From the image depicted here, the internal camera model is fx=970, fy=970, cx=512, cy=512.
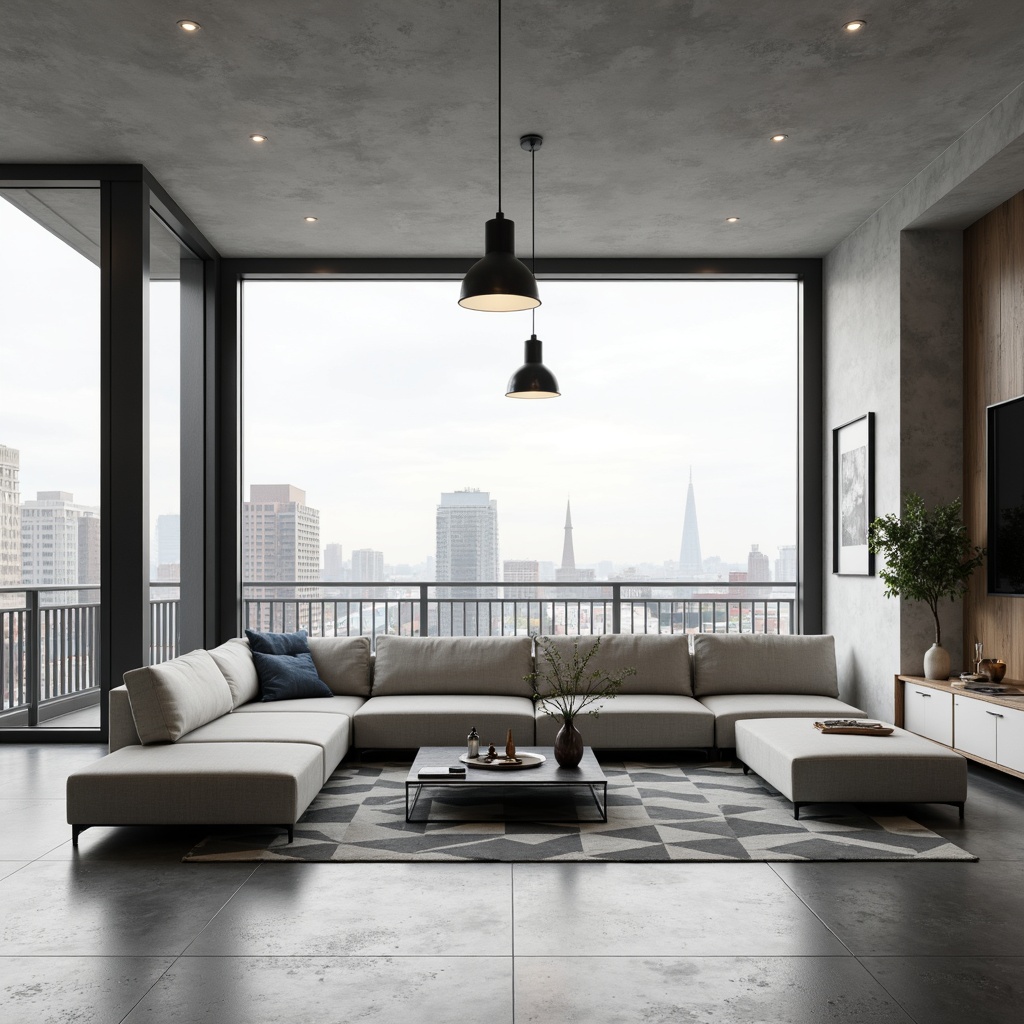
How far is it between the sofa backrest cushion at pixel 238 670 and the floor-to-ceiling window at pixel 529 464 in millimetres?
1644

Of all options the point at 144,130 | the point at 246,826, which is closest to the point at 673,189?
the point at 144,130

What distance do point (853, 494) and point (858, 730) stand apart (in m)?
2.30

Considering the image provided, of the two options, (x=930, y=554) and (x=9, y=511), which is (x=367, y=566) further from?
(x=930, y=554)

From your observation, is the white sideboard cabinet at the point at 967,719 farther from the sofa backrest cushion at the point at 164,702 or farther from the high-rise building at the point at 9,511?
the high-rise building at the point at 9,511

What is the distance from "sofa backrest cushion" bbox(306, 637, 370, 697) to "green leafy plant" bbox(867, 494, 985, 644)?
3191mm

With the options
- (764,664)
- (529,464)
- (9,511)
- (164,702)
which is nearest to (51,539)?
(9,511)

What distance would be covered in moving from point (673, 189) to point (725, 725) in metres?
3.17

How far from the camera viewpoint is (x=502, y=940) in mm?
2885

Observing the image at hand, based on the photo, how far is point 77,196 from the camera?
229 inches

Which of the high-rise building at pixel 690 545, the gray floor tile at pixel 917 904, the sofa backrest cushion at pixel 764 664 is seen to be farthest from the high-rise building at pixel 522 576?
the gray floor tile at pixel 917 904

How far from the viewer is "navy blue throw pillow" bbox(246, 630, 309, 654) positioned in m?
5.89

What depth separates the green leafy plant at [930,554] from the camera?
5328 millimetres

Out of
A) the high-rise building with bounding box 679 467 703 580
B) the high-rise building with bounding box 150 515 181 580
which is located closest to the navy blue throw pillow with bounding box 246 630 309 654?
the high-rise building with bounding box 150 515 181 580

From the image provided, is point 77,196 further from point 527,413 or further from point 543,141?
point 527,413
